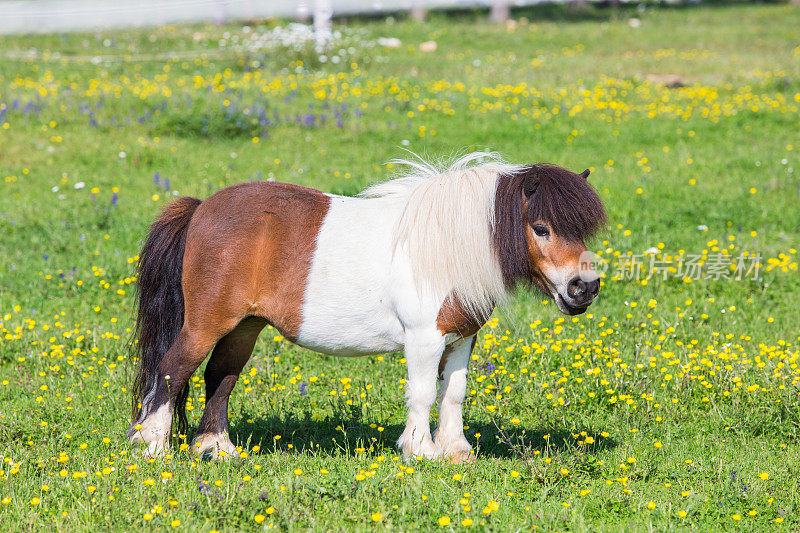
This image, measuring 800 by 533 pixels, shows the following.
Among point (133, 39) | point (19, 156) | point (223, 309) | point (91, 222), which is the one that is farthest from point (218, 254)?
point (133, 39)

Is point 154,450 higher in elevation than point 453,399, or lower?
lower

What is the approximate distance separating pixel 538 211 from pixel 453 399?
1375mm

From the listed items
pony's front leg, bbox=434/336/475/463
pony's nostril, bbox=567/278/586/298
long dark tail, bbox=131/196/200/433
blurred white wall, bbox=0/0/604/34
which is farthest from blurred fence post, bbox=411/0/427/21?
pony's nostril, bbox=567/278/586/298

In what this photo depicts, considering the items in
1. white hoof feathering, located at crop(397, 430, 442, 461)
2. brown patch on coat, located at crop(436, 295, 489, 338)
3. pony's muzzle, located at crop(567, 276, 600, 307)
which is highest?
pony's muzzle, located at crop(567, 276, 600, 307)

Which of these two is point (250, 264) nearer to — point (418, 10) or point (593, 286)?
point (593, 286)

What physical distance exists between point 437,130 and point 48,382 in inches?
324

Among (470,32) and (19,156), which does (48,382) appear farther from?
(470,32)

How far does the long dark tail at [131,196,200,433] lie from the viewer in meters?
5.41

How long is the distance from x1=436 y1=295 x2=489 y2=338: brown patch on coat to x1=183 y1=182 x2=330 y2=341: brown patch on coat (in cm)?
88

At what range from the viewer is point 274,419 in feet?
20.3

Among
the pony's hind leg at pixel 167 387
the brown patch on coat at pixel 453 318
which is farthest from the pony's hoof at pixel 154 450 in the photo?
the brown patch on coat at pixel 453 318

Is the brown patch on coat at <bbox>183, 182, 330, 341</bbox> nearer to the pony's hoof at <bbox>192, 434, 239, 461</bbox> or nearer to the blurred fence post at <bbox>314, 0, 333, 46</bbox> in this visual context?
the pony's hoof at <bbox>192, 434, 239, 461</bbox>

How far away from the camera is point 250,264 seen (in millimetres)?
5082

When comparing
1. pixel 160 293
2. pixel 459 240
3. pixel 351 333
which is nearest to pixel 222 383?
pixel 160 293
